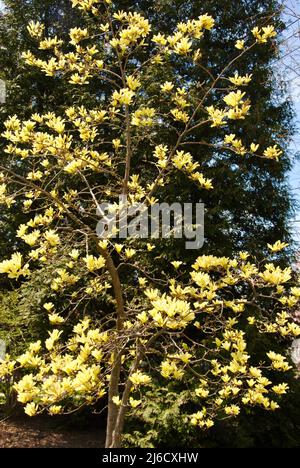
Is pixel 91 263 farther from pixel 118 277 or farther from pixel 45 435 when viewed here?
pixel 45 435

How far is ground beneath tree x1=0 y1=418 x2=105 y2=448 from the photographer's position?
4.12 meters

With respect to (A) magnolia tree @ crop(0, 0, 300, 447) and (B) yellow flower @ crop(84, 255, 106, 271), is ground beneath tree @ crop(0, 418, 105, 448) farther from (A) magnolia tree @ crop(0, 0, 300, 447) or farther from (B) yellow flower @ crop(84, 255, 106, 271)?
(B) yellow flower @ crop(84, 255, 106, 271)

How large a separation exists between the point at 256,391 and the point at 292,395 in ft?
7.71

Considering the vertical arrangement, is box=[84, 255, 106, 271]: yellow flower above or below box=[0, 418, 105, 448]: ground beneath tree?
above

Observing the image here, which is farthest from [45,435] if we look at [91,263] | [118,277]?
[91,263]

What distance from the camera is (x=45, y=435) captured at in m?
4.41

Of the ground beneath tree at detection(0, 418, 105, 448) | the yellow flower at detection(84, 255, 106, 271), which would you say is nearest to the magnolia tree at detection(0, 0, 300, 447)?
the yellow flower at detection(84, 255, 106, 271)

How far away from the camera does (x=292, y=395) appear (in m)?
3.91

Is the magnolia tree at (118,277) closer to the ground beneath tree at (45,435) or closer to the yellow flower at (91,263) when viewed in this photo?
the yellow flower at (91,263)

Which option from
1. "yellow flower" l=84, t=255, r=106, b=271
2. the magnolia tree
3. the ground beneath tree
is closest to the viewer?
the magnolia tree

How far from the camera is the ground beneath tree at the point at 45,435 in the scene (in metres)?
4.12

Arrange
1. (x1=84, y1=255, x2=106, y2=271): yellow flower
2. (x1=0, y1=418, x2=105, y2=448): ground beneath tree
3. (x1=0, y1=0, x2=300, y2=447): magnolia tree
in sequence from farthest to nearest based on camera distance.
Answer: (x1=0, y1=418, x2=105, y2=448): ground beneath tree, (x1=84, y1=255, x2=106, y2=271): yellow flower, (x1=0, y1=0, x2=300, y2=447): magnolia tree

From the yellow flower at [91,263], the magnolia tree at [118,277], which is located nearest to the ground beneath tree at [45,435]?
the magnolia tree at [118,277]
